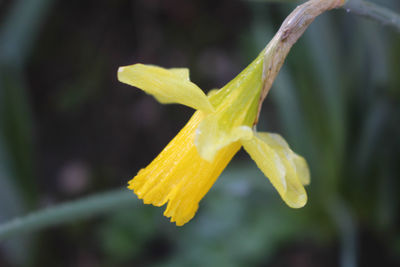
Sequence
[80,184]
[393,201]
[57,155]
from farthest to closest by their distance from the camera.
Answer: [57,155] → [80,184] → [393,201]

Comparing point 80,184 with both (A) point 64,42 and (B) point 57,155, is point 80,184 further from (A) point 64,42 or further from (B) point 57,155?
(A) point 64,42

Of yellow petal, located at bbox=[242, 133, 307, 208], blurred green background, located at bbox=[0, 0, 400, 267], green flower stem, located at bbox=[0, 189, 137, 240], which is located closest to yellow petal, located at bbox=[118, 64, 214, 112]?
yellow petal, located at bbox=[242, 133, 307, 208]

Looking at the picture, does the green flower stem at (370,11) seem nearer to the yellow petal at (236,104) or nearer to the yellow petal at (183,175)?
the yellow petal at (236,104)

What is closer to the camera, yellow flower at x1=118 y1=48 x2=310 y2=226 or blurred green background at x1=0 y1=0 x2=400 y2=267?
yellow flower at x1=118 y1=48 x2=310 y2=226

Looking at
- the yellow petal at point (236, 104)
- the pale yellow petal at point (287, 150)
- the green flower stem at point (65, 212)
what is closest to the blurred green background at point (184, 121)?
the green flower stem at point (65, 212)

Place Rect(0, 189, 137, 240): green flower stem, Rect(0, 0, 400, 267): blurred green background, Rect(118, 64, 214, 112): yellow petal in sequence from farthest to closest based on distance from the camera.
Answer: Rect(0, 0, 400, 267): blurred green background
Rect(0, 189, 137, 240): green flower stem
Rect(118, 64, 214, 112): yellow petal

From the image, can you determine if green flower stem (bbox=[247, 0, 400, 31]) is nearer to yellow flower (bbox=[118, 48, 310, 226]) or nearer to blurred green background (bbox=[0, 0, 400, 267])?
yellow flower (bbox=[118, 48, 310, 226])

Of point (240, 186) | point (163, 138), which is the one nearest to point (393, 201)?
point (240, 186)

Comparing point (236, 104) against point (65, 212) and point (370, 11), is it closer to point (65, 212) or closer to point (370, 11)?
point (370, 11)
